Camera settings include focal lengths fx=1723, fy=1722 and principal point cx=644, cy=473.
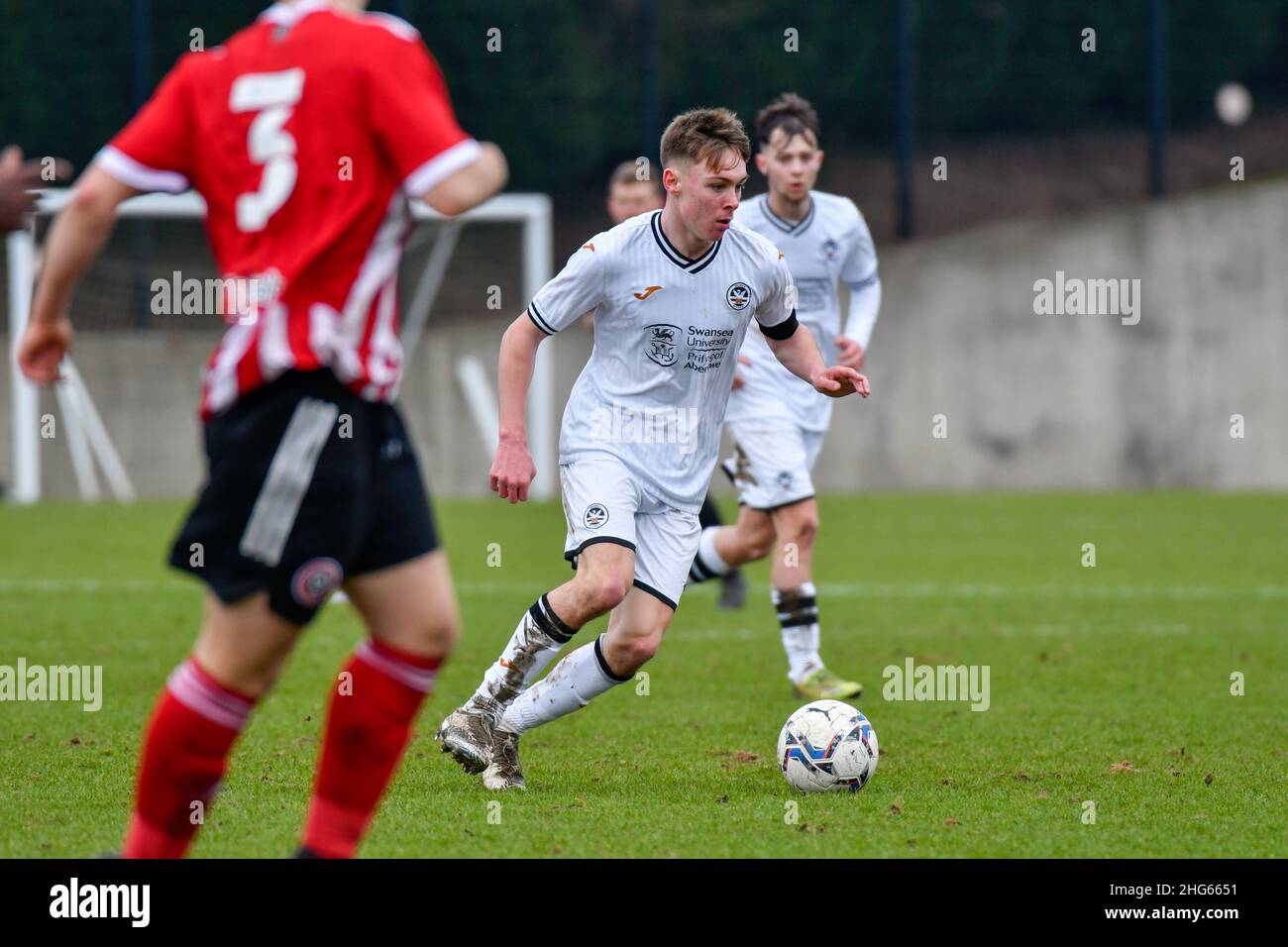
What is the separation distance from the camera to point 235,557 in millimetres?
3219

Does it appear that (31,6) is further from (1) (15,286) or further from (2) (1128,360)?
(2) (1128,360)

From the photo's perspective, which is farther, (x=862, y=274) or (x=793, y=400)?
(x=862, y=274)

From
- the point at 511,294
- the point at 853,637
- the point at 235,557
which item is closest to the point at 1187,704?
the point at 853,637

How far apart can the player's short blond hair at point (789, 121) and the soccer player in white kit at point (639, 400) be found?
1928 mm

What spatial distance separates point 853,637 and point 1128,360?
1241 cm

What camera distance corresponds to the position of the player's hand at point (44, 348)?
328cm

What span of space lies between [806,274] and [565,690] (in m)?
2.97

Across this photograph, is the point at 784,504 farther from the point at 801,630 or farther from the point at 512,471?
the point at 512,471

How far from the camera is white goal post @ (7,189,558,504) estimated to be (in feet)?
Result: 61.4

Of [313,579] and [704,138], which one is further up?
[704,138]

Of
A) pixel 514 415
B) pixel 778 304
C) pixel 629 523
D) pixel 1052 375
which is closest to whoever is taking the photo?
pixel 514 415

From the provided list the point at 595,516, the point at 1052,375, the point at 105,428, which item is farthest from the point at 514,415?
the point at 1052,375

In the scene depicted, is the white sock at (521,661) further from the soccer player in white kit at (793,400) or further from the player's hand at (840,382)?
the soccer player in white kit at (793,400)

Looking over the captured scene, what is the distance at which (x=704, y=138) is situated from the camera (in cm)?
502
